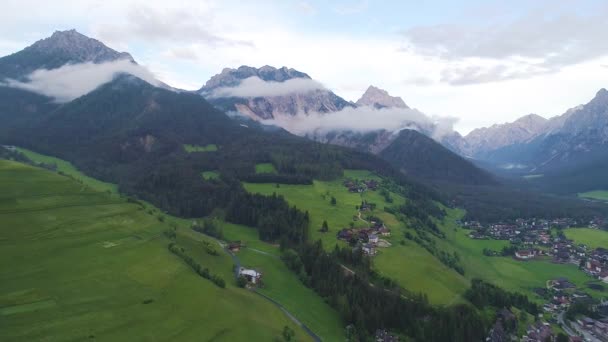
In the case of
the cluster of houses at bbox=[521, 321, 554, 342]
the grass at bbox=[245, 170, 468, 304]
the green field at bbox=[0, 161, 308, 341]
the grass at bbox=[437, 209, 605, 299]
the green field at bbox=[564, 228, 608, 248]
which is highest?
the green field at bbox=[0, 161, 308, 341]

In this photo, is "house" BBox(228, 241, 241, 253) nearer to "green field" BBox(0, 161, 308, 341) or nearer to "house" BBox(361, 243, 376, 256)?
"green field" BBox(0, 161, 308, 341)

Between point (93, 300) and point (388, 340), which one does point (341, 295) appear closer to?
point (388, 340)

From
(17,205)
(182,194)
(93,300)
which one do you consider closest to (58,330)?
(93,300)

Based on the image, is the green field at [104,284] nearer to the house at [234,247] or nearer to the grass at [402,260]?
the house at [234,247]

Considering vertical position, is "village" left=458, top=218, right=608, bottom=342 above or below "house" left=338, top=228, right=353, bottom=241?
below

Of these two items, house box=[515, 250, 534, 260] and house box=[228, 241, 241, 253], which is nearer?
house box=[228, 241, 241, 253]

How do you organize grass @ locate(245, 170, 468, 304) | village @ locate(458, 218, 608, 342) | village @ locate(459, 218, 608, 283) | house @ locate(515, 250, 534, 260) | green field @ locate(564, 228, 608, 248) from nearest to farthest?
village @ locate(458, 218, 608, 342), grass @ locate(245, 170, 468, 304), village @ locate(459, 218, 608, 283), house @ locate(515, 250, 534, 260), green field @ locate(564, 228, 608, 248)

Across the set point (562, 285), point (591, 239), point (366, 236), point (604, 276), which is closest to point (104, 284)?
point (366, 236)

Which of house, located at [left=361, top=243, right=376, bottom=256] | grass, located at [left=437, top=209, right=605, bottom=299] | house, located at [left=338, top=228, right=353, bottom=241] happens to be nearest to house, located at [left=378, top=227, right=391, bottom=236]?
house, located at [left=338, top=228, right=353, bottom=241]

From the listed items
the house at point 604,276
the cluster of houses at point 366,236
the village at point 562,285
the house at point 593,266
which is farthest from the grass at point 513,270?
the cluster of houses at point 366,236
